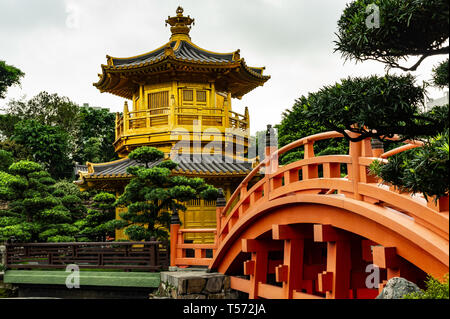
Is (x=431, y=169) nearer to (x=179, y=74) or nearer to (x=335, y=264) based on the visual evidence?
(x=335, y=264)

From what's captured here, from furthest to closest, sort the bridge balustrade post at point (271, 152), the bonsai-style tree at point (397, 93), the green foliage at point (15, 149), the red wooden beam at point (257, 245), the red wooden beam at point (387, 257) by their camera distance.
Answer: the green foliage at point (15, 149)
the red wooden beam at point (257, 245)
the bridge balustrade post at point (271, 152)
the red wooden beam at point (387, 257)
the bonsai-style tree at point (397, 93)

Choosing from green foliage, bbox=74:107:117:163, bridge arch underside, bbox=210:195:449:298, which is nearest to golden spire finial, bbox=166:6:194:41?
bridge arch underside, bbox=210:195:449:298

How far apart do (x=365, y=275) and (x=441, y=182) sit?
5.07 metres

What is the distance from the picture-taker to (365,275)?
871cm

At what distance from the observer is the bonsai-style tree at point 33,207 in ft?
49.5

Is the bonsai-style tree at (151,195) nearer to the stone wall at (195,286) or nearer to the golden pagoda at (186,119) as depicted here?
the stone wall at (195,286)

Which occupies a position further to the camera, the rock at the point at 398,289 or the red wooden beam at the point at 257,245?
the red wooden beam at the point at 257,245

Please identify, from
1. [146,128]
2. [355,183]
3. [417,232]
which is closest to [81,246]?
[146,128]

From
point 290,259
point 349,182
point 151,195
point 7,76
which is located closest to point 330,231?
point 349,182

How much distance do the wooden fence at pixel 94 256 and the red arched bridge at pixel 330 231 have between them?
56 cm

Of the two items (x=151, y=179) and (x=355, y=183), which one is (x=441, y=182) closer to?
(x=355, y=183)

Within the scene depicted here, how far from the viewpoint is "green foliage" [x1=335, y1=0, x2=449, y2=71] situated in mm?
4156

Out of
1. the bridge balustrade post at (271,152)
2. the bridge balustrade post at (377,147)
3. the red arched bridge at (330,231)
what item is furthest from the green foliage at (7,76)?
the bridge balustrade post at (377,147)

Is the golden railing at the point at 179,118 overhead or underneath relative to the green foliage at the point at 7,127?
underneath
